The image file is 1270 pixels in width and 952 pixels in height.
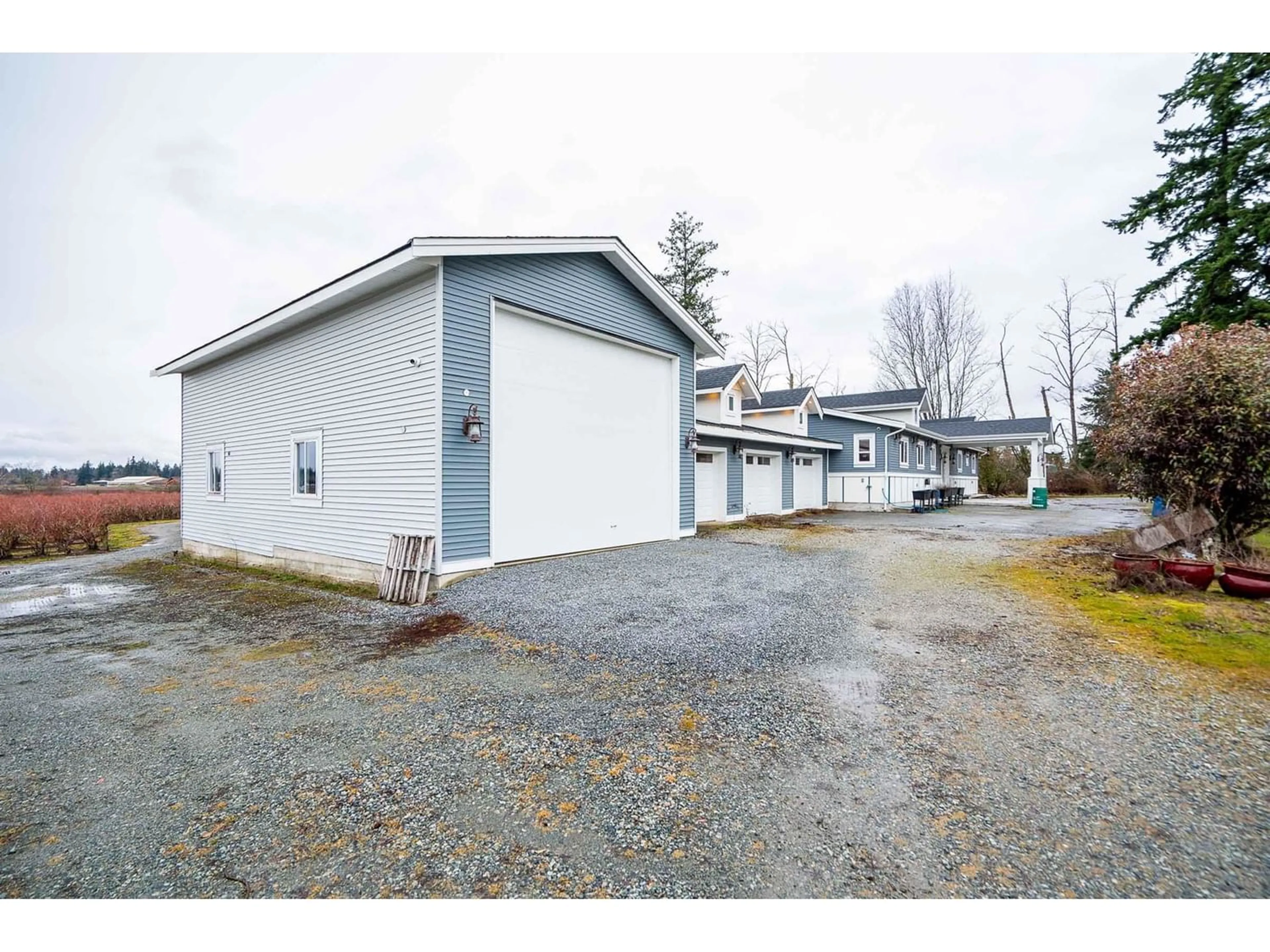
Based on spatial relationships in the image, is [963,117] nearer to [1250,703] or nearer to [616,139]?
[616,139]

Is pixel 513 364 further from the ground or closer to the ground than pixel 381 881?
further from the ground

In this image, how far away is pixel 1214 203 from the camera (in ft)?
41.8

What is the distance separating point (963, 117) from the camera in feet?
31.6

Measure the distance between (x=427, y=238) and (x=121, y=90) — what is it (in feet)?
22.9

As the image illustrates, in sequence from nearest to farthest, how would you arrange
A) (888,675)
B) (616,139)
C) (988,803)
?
(988,803) < (888,675) < (616,139)

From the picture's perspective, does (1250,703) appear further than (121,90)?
No

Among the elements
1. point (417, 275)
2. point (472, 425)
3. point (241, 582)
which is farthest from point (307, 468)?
point (417, 275)

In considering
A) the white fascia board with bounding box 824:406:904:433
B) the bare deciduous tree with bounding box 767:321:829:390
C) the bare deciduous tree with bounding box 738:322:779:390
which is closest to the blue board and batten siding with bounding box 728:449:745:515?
the white fascia board with bounding box 824:406:904:433

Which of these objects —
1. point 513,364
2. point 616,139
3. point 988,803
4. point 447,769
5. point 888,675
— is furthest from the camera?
point 616,139

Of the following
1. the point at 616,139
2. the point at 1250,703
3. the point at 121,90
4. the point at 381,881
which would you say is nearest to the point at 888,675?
the point at 1250,703

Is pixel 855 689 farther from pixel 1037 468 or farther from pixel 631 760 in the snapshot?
pixel 1037 468

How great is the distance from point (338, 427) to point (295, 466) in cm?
174

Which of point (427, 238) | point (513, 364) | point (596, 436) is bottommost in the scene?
point (596, 436)

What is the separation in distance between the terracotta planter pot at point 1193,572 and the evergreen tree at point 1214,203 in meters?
9.96
